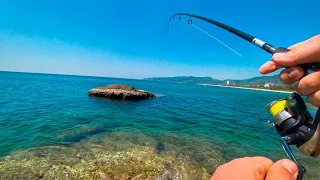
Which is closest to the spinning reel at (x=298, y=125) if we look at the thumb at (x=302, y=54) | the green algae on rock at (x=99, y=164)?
the thumb at (x=302, y=54)

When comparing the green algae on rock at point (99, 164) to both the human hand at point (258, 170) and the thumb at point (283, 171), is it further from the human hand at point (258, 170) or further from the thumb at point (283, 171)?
the thumb at point (283, 171)

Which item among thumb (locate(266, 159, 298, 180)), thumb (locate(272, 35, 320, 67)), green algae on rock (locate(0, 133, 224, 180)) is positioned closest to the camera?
thumb (locate(266, 159, 298, 180))

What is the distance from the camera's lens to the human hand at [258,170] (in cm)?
149

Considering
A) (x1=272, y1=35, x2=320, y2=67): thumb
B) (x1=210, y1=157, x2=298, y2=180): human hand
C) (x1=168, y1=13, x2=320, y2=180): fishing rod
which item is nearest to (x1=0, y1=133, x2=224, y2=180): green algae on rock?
(x1=168, y1=13, x2=320, y2=180): fishing rod

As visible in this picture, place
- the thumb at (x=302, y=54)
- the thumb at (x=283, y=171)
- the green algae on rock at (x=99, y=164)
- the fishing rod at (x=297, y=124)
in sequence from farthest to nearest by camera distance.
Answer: the green algae on rock at (x=99, y=164) → the fishing rod at (x=297, y=124) → the thumb at (x=302, y=54) → the thumb at (x=283, y=171)

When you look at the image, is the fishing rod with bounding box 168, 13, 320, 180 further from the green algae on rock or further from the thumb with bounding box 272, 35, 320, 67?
the green algae on rock

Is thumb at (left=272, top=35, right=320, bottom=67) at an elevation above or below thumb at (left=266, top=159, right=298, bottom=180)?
above

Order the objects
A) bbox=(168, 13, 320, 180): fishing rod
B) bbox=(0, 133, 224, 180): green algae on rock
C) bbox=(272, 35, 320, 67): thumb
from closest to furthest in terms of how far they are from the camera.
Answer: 1. bbox=(272, 35, 320, 67): thumb
2. bbox=(168, 13, 320, 180): fishing rod
3. bbox=(0, 133, 224, 180): green algae on rock

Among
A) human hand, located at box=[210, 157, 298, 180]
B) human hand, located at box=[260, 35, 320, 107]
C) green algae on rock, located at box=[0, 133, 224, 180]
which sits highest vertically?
human hand, located at box=[260, 35, 320, 107]

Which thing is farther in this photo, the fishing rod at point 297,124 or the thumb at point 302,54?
the fishing rod at point 297,124

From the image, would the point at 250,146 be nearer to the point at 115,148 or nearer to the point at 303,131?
the point at 115,148

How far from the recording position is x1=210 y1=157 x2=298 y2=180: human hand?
149 cm

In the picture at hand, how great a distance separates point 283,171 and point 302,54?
1138mm

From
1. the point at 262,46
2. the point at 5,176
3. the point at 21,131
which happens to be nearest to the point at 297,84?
the point at 262,46
